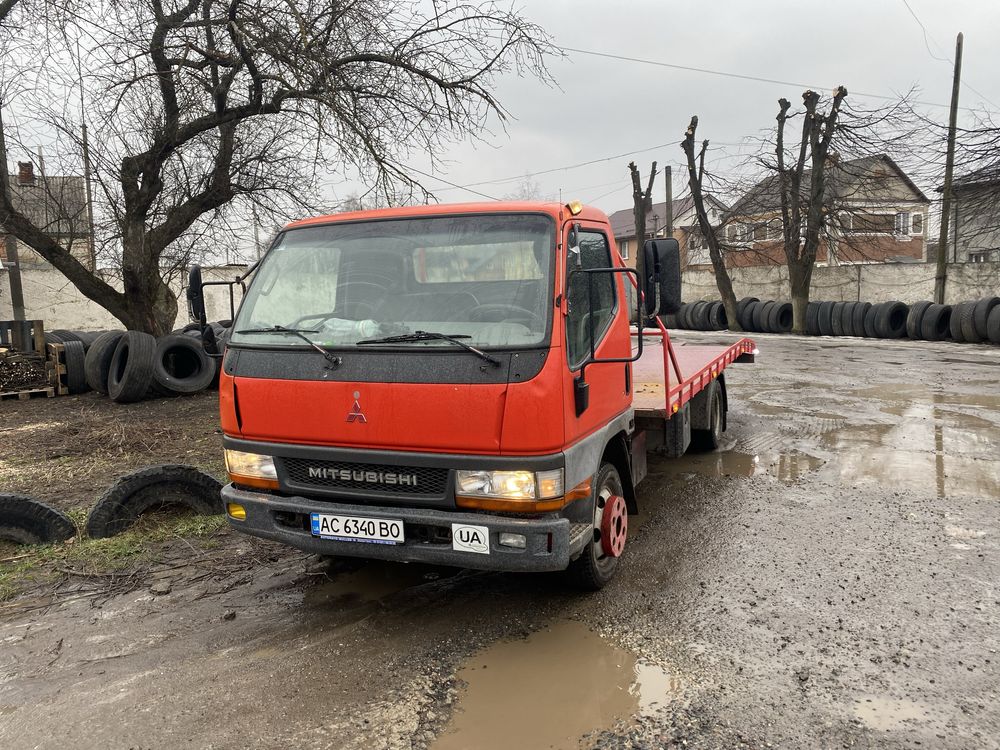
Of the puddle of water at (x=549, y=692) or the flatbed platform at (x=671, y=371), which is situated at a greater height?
the flatbed platform at (x=671, y=371)

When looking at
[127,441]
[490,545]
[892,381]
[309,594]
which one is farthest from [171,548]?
[892,381]

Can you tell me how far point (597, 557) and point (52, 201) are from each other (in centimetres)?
1307

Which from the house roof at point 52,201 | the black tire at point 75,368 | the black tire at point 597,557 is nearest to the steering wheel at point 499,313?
the black tire at point 597,557

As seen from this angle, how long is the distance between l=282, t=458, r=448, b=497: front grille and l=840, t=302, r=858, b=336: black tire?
70.0 feet

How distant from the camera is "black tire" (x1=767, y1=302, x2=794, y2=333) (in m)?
24.4

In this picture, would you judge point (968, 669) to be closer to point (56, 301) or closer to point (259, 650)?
point (259, 650)

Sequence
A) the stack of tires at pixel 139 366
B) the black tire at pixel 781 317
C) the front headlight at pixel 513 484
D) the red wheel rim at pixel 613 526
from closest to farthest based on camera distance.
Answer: the front headlight at pixel 513 484
the red wheel rim at pixel 613 526
the stack of tires at pixel 139 366
the black tire at pixel 781 317

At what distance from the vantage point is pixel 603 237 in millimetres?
4383

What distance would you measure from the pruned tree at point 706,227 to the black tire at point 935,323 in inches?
276

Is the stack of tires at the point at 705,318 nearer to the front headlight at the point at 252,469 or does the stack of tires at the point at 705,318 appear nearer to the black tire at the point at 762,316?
the black tire at the point at 762,316

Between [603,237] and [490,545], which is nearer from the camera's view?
[490,545]

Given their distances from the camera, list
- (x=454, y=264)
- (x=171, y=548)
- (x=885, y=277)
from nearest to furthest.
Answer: (x=454, y=264), (x=171, y=548), (x=885, y=277)

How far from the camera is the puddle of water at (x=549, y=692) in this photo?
2840 mm

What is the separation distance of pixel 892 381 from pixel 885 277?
14.7m
